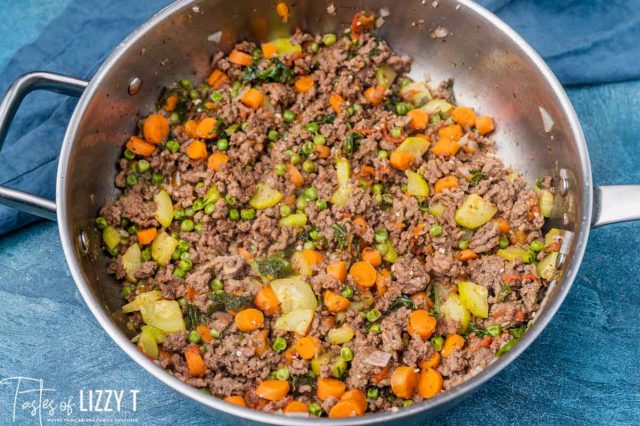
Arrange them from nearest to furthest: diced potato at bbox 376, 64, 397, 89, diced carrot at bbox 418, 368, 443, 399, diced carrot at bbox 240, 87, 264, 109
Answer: diced carrot at bbox 418, 368, 443, 399 → diced carrot at bbox 240, 87, 264, 109 → diced potato at bbox 376, 64, 397, 89

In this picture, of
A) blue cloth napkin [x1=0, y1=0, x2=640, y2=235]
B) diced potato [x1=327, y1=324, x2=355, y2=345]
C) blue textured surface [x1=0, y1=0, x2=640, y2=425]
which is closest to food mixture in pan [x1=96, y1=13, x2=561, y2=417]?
diced potato [x1=327, y1=324, x2=355, y2=345]

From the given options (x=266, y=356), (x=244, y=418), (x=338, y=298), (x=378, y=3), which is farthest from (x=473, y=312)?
(x=378, y=3)

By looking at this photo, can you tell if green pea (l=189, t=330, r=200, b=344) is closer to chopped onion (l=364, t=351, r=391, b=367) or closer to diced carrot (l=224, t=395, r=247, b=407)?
diced carrot (l=224, t=395, r=247, b=407)

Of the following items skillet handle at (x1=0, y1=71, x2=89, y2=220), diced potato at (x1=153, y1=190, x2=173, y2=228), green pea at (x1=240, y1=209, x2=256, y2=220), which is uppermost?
skillet handle at (x1=0, y1=71, x2=89, y2=220)

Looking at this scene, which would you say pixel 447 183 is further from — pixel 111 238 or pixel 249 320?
pixel 111 238

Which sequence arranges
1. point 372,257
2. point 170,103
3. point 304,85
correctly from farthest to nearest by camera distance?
1. point 304,85
2. point 170,103
3. point 372,257

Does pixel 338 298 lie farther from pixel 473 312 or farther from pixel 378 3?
pixel 378 3

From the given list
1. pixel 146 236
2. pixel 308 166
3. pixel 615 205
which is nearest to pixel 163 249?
pixel 146 236
